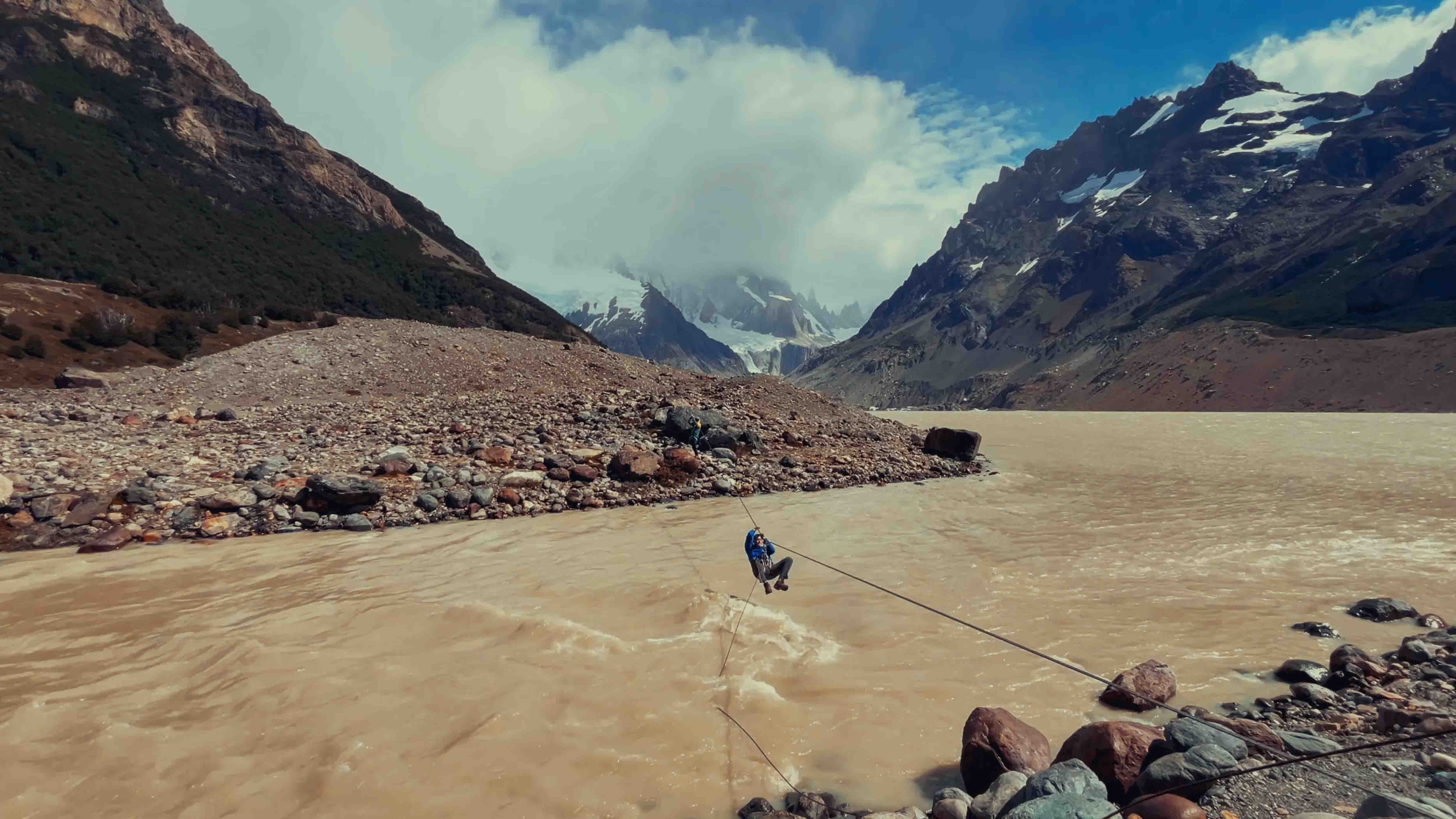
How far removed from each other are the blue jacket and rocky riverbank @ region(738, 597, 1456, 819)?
14.1ft

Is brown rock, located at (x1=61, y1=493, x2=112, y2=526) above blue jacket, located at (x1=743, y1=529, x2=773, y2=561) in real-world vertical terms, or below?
below

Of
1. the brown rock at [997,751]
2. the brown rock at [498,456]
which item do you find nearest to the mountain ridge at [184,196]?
the brown rock at [498,456]

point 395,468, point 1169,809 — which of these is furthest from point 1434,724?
point 395,468

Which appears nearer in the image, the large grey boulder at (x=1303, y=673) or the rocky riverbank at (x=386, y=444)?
the large grey boulder at (x=1303, y=673)

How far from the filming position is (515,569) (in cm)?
1045

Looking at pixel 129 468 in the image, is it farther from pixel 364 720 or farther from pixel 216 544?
pixel 364 720

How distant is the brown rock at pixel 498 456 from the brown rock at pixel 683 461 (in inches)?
169

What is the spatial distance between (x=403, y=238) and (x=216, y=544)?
8657 centimetres

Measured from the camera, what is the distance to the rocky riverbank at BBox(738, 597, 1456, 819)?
358 cm

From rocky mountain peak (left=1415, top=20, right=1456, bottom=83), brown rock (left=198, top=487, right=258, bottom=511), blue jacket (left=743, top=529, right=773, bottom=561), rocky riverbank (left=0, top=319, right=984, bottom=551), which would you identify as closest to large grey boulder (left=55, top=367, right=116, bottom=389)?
rocky riverbank (left=0, top=319, right=984, bottom=551)

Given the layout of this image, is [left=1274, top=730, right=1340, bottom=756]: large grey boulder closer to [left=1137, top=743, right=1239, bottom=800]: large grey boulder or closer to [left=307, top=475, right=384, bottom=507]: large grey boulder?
[left=1137, top=743, right=1239, bottom=800]: large grey boulder

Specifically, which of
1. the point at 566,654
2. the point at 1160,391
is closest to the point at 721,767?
the point at 566,654

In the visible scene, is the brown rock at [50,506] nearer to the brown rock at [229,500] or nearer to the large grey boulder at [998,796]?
the brown rock at [229,500]

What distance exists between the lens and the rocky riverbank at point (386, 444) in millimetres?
13047
